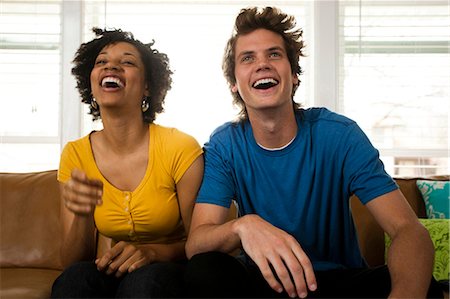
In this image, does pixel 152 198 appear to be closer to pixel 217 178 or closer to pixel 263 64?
pixel 217 178

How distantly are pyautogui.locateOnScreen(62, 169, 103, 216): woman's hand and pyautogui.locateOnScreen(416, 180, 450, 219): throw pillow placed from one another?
1351 mm

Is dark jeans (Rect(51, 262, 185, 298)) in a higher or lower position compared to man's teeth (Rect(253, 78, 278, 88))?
lower

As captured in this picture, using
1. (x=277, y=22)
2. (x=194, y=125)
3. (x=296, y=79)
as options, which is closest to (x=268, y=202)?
(x=296, y=79)

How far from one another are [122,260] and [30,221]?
0.91 metres

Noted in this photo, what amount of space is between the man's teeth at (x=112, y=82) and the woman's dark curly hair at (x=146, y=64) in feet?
0.43

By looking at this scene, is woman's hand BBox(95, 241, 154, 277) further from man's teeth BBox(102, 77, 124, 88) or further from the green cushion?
Result: the green cushion

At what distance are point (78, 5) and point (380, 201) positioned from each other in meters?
2.12

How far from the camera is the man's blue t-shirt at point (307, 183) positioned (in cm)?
159

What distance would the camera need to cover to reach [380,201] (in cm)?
149

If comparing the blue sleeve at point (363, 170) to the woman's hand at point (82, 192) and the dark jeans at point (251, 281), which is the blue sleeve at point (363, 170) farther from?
the woman's hand at point (82, 192)

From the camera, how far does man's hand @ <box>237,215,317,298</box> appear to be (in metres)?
1.21

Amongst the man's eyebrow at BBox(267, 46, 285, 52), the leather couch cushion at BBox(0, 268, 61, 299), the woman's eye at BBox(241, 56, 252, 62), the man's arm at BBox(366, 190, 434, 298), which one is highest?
the man's eyebrow at BBox(267, 46, 285, 52)

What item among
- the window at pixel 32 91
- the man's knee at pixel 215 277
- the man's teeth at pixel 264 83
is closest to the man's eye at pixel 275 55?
the man's teeth at pixel 264 83

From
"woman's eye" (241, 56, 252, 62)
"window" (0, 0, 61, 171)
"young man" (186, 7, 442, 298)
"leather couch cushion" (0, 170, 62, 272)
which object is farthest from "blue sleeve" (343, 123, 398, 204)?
"window" (0, 0, 61, 171)
